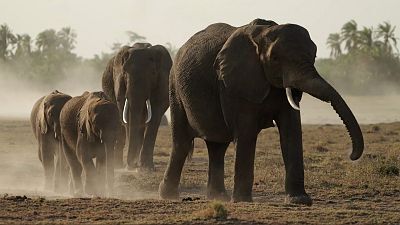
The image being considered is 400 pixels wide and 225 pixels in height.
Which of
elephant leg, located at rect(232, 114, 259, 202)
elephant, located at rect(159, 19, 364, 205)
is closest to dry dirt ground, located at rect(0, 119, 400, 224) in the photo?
elephant leg, located at rect(232, 114, 259, 202)

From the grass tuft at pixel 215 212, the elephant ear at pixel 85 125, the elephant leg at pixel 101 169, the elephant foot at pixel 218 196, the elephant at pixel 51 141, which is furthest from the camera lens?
the elephant at pixel 51 141

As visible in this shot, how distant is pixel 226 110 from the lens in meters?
13.6

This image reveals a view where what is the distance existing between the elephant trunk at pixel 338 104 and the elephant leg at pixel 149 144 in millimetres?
9045

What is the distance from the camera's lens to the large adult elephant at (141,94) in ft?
71.3

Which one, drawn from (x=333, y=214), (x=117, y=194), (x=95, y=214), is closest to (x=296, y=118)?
(x=333, y=214)

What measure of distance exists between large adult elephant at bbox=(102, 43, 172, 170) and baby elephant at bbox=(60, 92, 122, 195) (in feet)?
11.7

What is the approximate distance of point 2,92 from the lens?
7881cm

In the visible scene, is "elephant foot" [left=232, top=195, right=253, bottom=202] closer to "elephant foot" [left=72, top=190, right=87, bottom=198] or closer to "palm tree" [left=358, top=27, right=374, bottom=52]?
"elephant foot" [left=72, top=190, right=87, bottom=198]

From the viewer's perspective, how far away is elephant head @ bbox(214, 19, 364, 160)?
12336 mm

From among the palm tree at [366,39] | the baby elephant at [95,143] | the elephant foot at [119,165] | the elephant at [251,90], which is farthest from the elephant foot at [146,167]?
the palm tree at [366,39]

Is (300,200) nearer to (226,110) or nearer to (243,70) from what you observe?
(226,110)

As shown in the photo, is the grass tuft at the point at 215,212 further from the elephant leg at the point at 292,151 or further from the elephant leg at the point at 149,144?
the elephant leg at the point at 149,144

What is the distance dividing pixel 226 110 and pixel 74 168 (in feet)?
16.5

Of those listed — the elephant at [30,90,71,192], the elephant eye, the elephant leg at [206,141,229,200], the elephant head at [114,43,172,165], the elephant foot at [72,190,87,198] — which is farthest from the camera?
the elephant head at [114,43,172,165]
